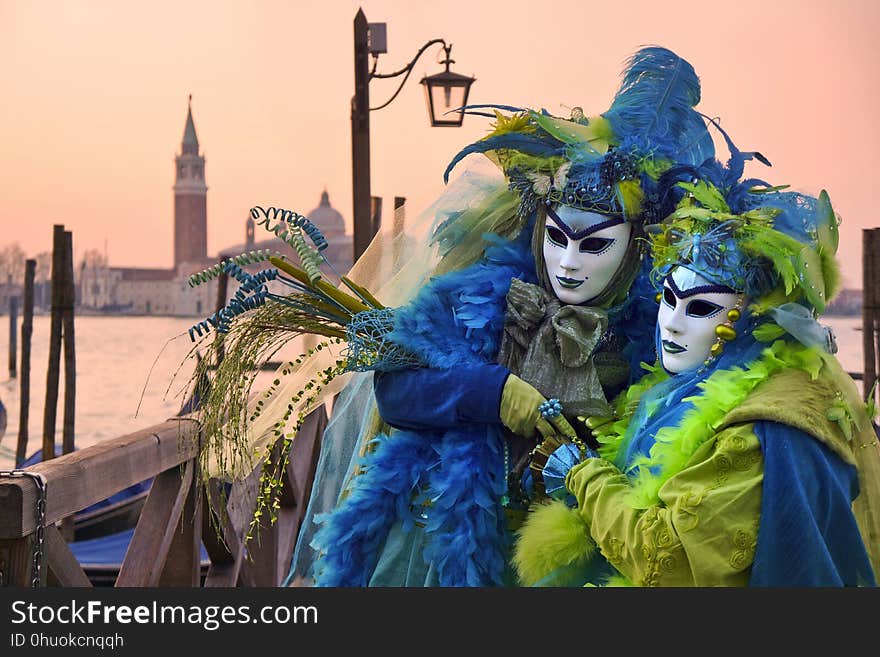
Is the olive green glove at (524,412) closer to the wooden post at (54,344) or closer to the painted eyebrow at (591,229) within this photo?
the painted eyebrow at (591,229)

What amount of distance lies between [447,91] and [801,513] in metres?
5.11

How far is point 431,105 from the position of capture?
686 cm

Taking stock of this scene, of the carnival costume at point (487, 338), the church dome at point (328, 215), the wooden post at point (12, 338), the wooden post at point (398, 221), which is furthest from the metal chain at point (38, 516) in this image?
the church dome at point (328, 215)

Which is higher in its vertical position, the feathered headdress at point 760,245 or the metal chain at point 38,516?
the feathered headdress at point 760,245

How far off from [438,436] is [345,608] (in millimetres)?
604

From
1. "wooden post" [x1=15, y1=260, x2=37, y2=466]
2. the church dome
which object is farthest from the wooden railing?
the church dome

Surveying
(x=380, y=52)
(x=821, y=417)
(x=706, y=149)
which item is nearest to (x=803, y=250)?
(x=821, y=417)

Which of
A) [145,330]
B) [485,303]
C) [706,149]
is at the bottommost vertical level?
[145,330]

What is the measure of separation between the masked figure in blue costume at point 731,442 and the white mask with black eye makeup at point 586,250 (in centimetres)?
19

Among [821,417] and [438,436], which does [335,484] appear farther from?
[821,417]

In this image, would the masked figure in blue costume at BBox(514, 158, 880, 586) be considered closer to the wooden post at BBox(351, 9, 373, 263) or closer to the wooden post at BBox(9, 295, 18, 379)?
the wooden post at BBox(351, 9, 373, 263)

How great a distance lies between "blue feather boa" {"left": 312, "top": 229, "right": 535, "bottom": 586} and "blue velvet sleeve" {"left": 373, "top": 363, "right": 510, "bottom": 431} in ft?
0.14

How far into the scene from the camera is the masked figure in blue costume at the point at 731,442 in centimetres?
206

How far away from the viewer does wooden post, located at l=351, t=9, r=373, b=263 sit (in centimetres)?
645
